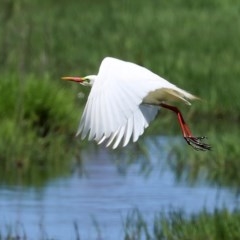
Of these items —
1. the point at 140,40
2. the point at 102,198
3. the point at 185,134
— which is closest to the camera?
A: the point at 185,134

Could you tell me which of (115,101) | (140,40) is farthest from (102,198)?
(140,40)

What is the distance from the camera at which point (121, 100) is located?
723 centimetres

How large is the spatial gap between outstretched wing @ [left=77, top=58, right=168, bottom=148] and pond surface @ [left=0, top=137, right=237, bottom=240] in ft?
8.70

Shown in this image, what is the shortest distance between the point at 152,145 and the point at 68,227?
3568mm

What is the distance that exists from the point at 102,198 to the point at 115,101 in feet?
16.9

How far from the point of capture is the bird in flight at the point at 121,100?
7023mm

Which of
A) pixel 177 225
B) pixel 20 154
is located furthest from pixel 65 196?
pixel 177 225

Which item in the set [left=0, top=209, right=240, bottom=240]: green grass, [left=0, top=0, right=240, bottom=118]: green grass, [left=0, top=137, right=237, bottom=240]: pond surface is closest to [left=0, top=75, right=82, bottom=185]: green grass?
[left=0, top=137, right=237, bottom=240]: pond surface

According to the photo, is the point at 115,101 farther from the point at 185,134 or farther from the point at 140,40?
the point at 140,40

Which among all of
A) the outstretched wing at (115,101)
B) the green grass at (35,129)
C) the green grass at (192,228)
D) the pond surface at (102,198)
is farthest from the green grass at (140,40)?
the outstretched wing at (115,101)

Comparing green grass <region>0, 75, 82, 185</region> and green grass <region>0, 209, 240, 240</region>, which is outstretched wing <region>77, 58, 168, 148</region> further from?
green grass <region>0, 75, 82, 185</region>

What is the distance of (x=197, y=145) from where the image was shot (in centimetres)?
820

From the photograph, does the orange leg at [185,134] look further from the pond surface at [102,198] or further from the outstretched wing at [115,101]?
the pond surface at [102,198]

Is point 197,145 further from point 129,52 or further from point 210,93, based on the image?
point 129,52
